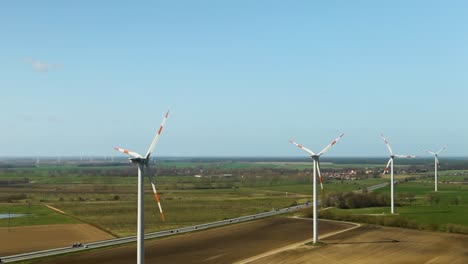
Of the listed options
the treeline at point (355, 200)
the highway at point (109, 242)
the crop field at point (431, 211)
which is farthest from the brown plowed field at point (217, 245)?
the treeline at point (355, 200)

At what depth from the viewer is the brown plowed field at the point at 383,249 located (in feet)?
201

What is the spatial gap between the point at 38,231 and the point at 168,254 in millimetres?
34098

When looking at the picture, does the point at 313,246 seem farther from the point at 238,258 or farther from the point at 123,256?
the point at 123,256

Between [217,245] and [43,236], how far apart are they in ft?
105

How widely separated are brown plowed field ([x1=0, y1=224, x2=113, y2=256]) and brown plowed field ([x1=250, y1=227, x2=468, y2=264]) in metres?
34.3

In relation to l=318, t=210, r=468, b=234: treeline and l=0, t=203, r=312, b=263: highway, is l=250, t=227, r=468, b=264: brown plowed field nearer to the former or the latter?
l=318, t=210, r=468, b=234: treeline

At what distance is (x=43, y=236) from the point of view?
264 feet

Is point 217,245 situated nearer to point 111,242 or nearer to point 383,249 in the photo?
point 111,242

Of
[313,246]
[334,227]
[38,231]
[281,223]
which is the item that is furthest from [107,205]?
[313,246]

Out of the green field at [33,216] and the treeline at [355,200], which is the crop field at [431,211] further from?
the green field at [33,216]

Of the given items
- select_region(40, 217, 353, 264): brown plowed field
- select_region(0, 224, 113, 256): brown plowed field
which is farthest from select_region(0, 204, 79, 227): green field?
select_region(40, 217, 353, 264): brown plowed field

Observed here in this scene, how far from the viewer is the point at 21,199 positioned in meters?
153

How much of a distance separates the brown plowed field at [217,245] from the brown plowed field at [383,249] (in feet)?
18.5

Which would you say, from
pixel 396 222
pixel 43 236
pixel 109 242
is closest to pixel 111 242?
pixel 109 242
